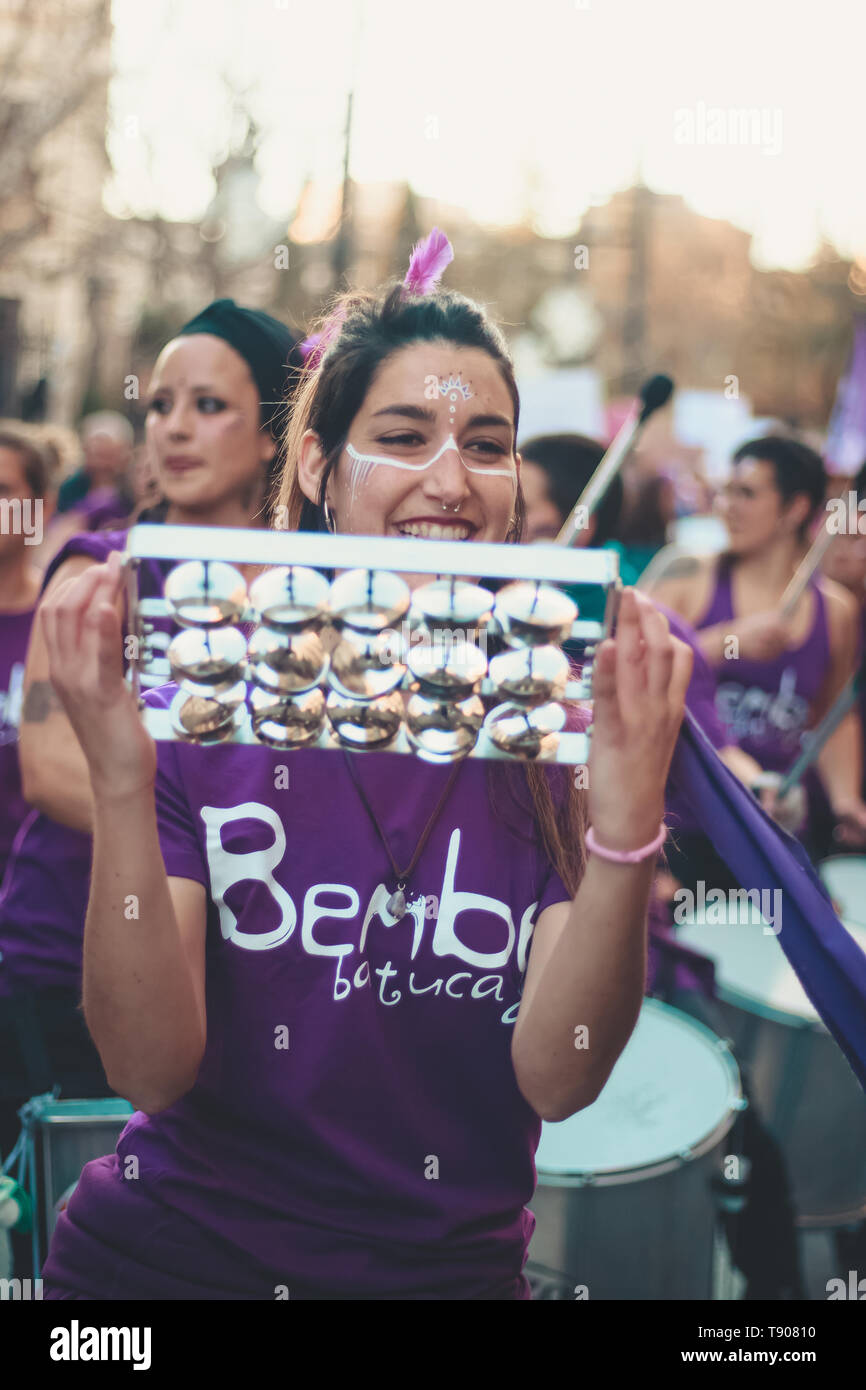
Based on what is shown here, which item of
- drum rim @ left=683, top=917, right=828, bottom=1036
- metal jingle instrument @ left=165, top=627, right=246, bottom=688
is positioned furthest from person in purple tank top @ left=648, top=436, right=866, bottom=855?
metal jingle instrument @ left=165, top=627, right=246, bottom=688

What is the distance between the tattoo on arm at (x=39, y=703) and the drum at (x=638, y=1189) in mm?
1345

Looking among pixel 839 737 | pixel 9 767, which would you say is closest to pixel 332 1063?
pixel 9 767

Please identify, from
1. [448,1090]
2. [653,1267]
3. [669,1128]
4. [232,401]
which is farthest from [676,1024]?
[232,401]

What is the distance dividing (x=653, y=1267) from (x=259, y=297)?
1889 cm

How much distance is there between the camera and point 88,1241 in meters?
1.69

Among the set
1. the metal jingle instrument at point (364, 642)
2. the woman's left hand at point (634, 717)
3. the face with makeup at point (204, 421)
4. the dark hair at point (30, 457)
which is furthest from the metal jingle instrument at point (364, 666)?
the dark hair at point (30, 457)

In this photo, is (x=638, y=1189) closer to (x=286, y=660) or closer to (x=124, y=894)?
(x=124, y=894)

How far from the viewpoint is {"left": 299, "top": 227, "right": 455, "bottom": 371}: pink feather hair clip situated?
2.00 m

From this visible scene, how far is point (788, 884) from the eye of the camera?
1.67m

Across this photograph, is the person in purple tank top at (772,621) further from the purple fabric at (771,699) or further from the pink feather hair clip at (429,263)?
the pink feather hair clip at (429,263)

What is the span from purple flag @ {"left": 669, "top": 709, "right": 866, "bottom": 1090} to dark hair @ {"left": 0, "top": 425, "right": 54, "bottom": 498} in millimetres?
3100

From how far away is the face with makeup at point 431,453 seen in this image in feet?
5.71

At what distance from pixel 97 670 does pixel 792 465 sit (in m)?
4.31

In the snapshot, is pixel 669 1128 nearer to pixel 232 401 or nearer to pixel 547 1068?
pixel 547 1068
